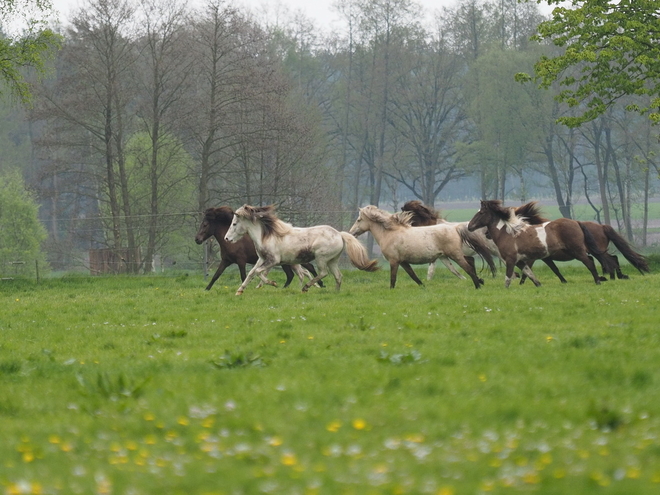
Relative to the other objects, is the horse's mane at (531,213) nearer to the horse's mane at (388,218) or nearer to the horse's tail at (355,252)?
the horse's mane at (388,218)

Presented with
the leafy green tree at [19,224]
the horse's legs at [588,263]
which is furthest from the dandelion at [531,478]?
the leafy green tree at [19,224]

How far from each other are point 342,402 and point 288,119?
3307 cm

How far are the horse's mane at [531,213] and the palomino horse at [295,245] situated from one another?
13.7ft

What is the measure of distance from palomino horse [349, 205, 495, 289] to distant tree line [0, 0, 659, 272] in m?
12.6

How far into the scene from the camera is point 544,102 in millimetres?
66438

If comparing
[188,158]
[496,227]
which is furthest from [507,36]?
[496,227]

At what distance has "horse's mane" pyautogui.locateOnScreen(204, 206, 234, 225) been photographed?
23.1 metres

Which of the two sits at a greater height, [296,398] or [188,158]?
[188,158]

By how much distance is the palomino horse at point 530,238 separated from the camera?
20625 mm

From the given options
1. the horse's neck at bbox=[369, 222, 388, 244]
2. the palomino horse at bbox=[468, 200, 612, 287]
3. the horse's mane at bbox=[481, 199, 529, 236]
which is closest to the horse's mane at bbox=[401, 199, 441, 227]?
the horse's neck at bbox=[369, 222, 388, 244]

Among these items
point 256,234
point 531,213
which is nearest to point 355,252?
point 256,234

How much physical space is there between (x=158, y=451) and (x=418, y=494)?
6.75 ft

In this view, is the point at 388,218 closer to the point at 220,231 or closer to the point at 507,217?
the point at 507,217

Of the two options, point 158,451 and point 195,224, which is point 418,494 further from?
point 195,224
